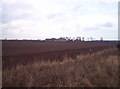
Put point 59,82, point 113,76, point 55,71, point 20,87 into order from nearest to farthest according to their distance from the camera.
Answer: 1. point 20,87
2. point 59,82
3. point 113,76
4. point 55,71

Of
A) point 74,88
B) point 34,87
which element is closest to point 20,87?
point 34,87

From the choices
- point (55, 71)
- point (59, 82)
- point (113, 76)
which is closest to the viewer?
point (59, 82)

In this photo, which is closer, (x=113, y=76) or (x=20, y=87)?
(x=20, y=87)

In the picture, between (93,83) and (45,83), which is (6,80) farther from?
(93,83)

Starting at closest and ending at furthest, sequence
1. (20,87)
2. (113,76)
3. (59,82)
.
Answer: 1. (20,87)
2. (59,82)
3. (113,76)

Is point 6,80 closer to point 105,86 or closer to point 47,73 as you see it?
point 47,73

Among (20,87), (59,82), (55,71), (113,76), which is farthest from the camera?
(55,71)

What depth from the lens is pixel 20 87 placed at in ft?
30.8

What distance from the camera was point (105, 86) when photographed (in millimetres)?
9695

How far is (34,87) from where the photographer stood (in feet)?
30.8

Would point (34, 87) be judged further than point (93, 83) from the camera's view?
No

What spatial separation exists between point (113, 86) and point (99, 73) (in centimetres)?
202

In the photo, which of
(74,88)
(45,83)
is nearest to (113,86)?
(74,88)

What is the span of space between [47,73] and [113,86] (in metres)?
3.50
